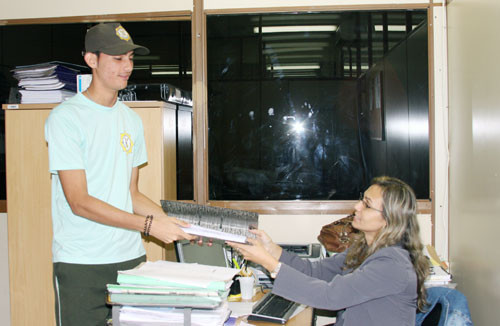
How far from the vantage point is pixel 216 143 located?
11.0 feet

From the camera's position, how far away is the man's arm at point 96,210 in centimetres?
185

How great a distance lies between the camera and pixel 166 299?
1.48 m

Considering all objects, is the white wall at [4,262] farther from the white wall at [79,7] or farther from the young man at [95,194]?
the young man at [95,194]

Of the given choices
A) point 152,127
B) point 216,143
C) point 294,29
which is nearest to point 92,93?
point 152,127

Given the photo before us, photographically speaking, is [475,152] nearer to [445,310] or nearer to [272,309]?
[445,310]

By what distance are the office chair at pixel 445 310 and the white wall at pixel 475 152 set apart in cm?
49

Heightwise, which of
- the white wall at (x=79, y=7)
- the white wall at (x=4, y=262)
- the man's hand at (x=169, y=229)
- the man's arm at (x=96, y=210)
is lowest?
the white wall at (x=4, y=262)

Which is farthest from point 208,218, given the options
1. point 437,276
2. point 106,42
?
point 437,276

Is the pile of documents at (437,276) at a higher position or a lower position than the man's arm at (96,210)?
lower

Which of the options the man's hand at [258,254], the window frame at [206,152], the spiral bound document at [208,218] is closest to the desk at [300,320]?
the man's hand at [258,254]

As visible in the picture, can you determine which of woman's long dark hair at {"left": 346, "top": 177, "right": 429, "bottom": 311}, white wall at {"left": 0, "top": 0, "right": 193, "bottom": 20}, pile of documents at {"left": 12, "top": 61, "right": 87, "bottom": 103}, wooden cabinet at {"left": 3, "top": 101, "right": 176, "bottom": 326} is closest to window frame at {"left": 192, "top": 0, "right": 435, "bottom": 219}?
white wall at {"left": 0, "top": 0, "right": 193, "bottom": 20}

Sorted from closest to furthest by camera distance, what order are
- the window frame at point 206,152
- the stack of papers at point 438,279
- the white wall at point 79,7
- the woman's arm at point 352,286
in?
the woman's arm at point 352,286
the stack of papers at point 438,279
the window frame at point 206,152
the white wall at point 79,7

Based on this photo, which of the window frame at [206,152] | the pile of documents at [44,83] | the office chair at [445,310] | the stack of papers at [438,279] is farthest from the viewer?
the window frame at [206,152]

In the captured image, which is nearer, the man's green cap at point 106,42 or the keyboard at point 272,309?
the keyboard at point 272,309
